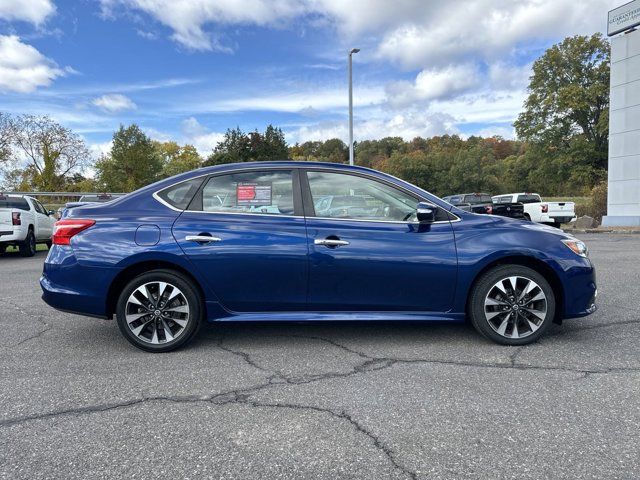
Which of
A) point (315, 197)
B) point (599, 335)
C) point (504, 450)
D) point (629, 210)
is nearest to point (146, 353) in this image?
point (315, 197)

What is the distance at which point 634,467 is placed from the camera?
7.59 feet

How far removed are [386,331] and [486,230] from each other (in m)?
1.38

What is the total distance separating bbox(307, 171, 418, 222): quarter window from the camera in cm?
414

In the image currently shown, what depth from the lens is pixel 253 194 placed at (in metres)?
4.21

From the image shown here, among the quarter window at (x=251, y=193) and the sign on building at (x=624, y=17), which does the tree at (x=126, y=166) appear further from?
the quarter window at (x=251, y=193)

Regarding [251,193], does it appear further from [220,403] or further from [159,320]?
[220,403]

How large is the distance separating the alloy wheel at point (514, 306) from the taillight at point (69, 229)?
3501 mm

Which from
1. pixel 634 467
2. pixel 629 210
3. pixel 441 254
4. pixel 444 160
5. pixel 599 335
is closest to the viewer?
pixel 634 467

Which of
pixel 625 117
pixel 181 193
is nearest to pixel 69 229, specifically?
pixel 181 193

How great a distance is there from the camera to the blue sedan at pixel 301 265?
13.0 feet

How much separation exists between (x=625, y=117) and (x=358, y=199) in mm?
20206

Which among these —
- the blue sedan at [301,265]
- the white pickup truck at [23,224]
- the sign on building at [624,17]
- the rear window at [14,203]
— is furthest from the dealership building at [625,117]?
the rear window at [14,203]

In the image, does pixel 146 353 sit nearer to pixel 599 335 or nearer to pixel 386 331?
pixel 386 331

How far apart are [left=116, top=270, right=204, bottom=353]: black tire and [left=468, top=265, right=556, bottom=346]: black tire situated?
2.38 m
